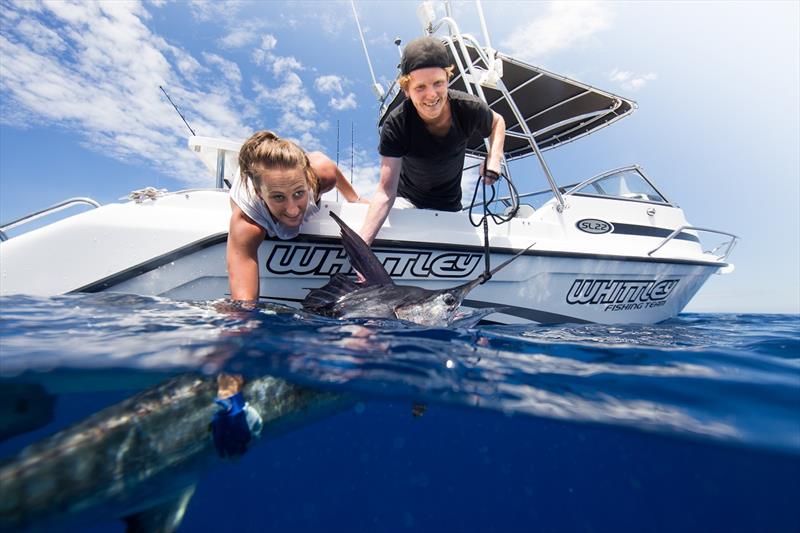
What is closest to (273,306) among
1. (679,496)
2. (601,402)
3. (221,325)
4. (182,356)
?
(221,325)

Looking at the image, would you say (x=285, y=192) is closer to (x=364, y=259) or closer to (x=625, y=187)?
(x=364, y=259)

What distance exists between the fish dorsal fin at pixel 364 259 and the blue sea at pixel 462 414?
0.44 m

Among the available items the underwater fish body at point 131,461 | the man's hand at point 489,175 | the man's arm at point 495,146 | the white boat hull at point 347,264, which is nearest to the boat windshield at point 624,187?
the white boat hull at point 347,264

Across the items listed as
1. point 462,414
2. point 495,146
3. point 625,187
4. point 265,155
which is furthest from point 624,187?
point 265,155

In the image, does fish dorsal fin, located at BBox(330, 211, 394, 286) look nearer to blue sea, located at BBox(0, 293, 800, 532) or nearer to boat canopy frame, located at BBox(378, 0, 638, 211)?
blue sea, located at BBox(0, 293, 800, 532)

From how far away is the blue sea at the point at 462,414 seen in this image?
1653 mm

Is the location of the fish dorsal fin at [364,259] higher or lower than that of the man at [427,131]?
lower

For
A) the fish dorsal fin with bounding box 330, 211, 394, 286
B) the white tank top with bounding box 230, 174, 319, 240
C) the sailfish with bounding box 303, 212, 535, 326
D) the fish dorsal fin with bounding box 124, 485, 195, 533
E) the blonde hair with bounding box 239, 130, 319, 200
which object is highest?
the blonde hair with bounding box 239, 130, 319, 200

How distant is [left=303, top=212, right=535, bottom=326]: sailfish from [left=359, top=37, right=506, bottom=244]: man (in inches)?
11.8

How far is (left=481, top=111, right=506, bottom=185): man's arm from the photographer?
2.83 metres

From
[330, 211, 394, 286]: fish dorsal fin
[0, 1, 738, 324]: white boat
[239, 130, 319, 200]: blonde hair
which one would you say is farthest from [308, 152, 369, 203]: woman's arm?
[330, 211, 394, 286]: fish dorsal fin

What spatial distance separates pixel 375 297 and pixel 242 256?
96 centimetres

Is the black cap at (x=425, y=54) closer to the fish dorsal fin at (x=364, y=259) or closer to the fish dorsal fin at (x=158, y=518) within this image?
the fish dorsal fin at (x=364, y=259)

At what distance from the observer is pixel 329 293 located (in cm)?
259
